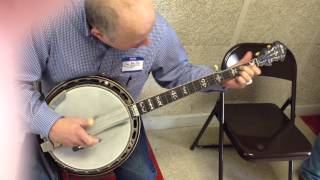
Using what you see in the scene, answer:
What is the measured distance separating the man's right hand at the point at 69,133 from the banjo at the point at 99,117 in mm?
66

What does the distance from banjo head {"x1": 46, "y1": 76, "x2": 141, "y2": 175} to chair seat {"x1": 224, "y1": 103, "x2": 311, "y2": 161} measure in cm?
56

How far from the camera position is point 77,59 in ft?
3.82

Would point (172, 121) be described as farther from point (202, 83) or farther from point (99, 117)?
point (99, 117)

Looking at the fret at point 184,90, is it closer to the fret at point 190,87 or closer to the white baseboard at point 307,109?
the fret at point 190,87

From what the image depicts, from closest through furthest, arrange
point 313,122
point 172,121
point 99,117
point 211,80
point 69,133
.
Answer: point 69,133
point 99,117
point 211,80
point 172,121
point 313,122

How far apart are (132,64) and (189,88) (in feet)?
0.76

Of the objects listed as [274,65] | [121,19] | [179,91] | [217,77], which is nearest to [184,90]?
[179,91]

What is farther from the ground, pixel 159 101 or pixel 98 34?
pixel 98 34

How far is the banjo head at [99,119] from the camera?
3.82 feet

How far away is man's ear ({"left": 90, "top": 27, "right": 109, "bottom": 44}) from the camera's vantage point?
1047 millimetres

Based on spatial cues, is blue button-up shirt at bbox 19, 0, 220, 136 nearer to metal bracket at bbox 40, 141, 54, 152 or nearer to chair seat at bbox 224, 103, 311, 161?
metal bracket at bbox 40, 141, 54, 152

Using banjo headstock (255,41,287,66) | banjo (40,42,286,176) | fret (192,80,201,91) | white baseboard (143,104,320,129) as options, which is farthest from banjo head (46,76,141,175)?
white baseboard (143,104,320,129)

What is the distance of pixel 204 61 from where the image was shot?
76.0 inches

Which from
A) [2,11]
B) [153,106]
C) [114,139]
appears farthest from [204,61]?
[2,11]
